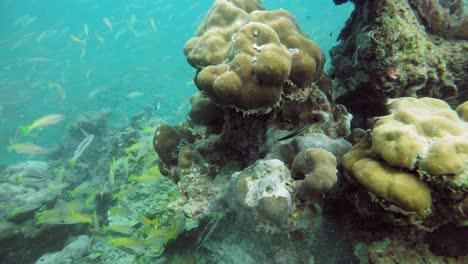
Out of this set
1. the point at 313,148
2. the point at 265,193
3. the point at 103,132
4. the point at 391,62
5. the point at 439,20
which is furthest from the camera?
the point at 103,132

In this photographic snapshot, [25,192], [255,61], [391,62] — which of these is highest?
[255,61]

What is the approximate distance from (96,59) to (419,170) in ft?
180

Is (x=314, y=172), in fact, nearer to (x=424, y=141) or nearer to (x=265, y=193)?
(x=265, y=193)

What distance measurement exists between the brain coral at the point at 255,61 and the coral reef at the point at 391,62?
31.2 inches

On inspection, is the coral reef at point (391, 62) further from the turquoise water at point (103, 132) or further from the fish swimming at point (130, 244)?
the fish swimming at point (130, 244)

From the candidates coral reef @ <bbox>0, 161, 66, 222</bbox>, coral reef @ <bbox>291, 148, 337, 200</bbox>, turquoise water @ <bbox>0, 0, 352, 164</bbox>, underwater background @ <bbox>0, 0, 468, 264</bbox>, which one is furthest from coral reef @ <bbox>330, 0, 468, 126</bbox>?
turquoise water @ <bbox>0, 0, 352, 164</bbox>

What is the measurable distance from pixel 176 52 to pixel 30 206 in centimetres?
4162

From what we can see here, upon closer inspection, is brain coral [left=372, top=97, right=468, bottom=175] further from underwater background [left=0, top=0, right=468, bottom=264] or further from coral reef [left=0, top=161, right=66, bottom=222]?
coral reef [left=0, top=161, right=66, bottom=222]

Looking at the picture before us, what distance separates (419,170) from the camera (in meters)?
1.89

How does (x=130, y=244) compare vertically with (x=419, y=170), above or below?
below

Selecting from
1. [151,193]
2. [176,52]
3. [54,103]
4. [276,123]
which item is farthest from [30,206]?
[176,52]

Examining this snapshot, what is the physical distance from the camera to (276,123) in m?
3.24

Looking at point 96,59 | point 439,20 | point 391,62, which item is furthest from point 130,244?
point 96,59

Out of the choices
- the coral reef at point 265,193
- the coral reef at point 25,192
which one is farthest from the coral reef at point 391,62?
the coral reef at point 25,192
